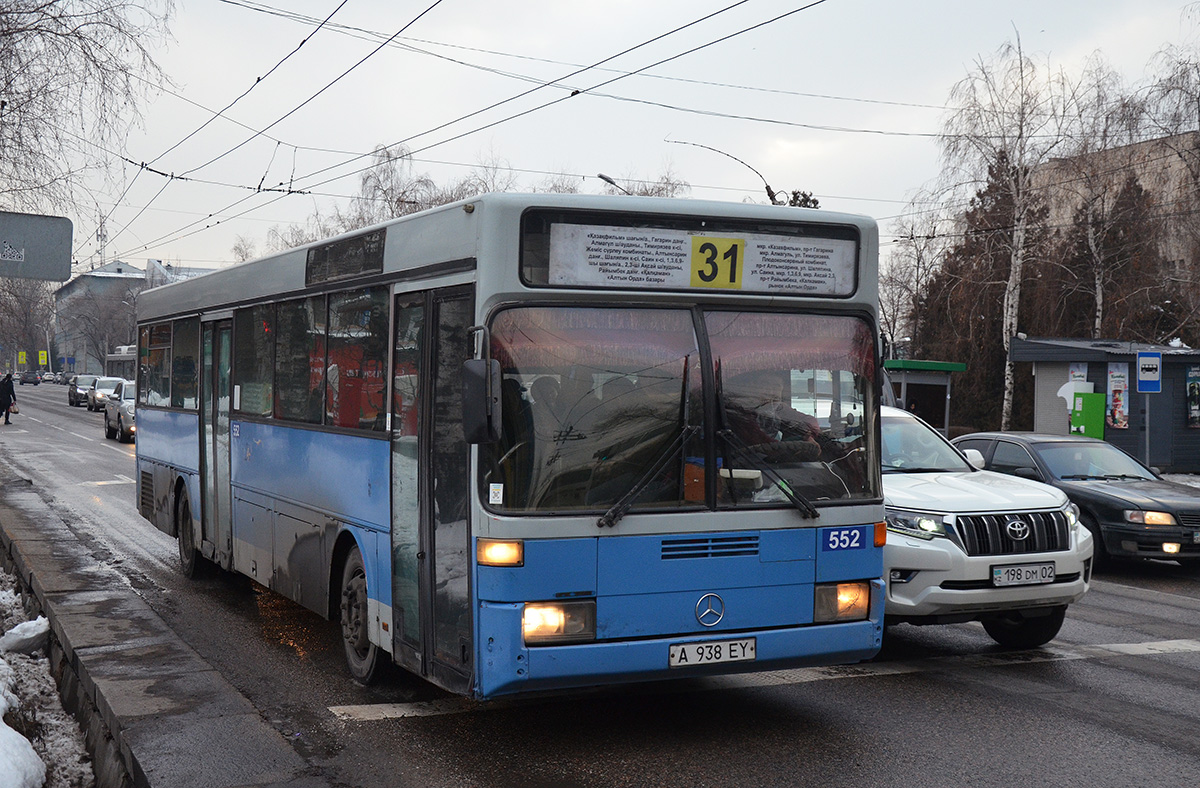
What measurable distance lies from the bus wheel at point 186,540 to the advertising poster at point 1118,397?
21002 mm

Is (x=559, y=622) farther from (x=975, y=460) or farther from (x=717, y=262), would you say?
(x=975, y=460)

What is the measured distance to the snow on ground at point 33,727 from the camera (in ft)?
17.2

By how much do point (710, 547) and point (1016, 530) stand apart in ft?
10.3

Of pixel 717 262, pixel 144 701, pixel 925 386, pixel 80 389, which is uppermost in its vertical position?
pixel 717 262

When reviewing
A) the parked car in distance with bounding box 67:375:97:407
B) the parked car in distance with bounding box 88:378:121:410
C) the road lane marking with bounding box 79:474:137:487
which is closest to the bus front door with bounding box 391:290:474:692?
the road lane marking with bounding box 79:474:137:487

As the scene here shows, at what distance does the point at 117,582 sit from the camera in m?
10.6

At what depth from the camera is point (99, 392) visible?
49.1 metres

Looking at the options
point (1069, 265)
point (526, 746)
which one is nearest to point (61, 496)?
point (526, 746)

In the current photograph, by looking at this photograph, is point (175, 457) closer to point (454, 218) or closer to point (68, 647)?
point (68, 647)

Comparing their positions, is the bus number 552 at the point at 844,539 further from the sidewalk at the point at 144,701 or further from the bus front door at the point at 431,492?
the sidewalk at the point at 144,701

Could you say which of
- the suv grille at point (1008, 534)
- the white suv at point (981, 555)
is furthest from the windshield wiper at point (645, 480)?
the suv grille at point (1008, 534)

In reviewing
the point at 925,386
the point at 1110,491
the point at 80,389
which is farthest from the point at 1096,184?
the point at 80,389

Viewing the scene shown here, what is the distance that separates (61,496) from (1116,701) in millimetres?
16005

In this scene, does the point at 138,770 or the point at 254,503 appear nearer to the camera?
the point at 138,770
